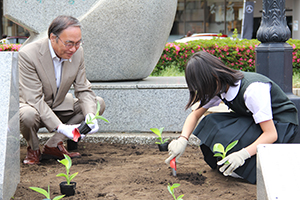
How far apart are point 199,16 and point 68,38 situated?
1571 cm

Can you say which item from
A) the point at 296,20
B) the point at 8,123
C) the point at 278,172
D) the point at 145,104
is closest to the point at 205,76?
the point at 278,172

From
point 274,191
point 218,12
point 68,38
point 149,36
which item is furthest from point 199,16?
point 274,191

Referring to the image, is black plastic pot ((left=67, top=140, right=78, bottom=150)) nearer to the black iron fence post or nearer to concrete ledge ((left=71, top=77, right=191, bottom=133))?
concrete ledge ((left=71, top=77, right=191, bottom=133))

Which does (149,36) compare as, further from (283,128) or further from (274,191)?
(274,191)

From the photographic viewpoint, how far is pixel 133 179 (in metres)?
2.31

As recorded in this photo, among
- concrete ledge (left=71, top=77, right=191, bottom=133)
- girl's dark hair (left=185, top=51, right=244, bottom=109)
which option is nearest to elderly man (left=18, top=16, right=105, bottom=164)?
concrete ledge (left=71, top=77, right=191, bottom=133)

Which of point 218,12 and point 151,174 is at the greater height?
point 218,12

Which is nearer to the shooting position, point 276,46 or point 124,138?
point 276,46

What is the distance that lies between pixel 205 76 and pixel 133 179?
85cm

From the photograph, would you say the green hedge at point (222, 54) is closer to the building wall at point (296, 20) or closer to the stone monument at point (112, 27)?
the stone monument at point (112, 27)

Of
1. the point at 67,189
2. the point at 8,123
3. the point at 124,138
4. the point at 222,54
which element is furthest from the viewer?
the point at 222,54

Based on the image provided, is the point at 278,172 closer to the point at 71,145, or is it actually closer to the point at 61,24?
the point at 61,24

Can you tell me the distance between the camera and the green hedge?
257 inches

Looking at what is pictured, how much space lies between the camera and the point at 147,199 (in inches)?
77.4
